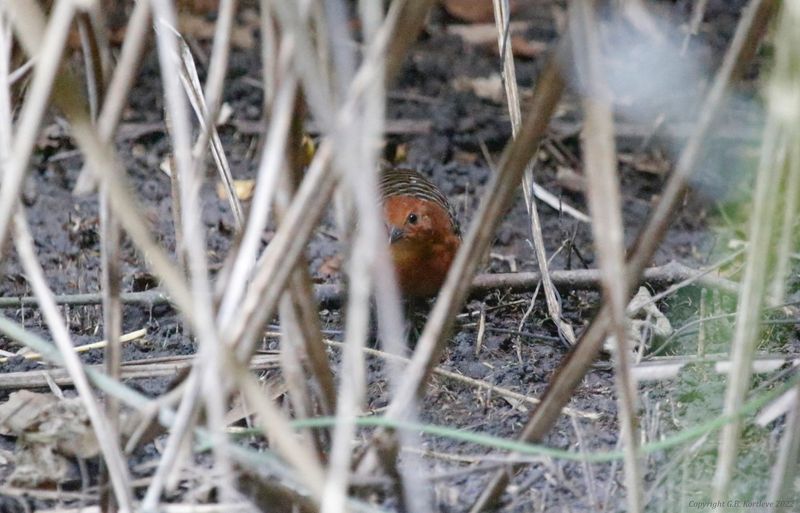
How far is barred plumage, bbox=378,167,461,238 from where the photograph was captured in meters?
4.88

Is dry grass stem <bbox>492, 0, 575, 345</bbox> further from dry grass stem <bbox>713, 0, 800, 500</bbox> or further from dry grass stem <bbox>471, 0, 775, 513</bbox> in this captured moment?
dry grass stem <bbox>713, 0, 800, 500</bbox>

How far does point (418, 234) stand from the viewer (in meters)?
4.71

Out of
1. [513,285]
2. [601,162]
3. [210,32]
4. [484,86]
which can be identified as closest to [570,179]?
[484,86]

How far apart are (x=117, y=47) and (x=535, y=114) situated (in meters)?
4.82

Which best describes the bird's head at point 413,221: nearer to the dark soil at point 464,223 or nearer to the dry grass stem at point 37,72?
the dark soil at point 464,223

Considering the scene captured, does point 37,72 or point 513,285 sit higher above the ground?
point 513,285

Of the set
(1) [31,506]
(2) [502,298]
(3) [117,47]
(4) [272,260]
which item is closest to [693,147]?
(4) [272,260]

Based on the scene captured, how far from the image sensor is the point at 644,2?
7016 mm

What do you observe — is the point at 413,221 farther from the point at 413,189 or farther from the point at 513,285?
the point at 513,285

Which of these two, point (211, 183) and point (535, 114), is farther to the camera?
point (211, 183)

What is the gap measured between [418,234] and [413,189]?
0.92 ft

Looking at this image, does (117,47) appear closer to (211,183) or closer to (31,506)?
(211,183)

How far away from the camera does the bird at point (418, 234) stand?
4.64 meters

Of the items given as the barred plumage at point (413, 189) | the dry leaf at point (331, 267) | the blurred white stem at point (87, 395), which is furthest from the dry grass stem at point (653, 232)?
the barred plumage at point (413, 189)
